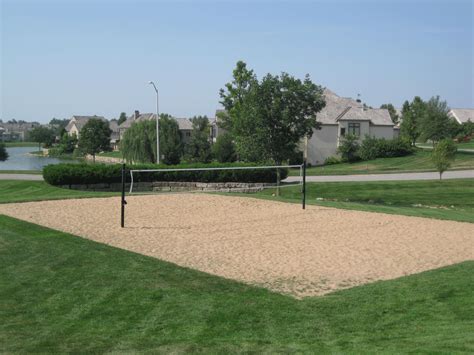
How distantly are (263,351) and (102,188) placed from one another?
2284 centimetres

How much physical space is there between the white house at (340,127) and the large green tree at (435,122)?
14.9 ft

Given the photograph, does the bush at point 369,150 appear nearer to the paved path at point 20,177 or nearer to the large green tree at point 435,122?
the large green tree at point 435,122

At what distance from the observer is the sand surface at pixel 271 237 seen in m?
10.6

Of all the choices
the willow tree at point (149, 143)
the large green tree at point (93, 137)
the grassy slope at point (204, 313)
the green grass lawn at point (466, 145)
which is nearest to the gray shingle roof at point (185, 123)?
the large green tree at point (93, 137)

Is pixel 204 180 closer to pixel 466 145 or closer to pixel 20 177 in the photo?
pixel 20 177

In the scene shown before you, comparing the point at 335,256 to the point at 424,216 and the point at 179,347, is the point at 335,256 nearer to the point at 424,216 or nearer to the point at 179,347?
the point at 179,347

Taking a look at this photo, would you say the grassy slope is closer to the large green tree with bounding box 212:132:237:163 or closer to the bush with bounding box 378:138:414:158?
the bush with bounding box 378:138:414:158

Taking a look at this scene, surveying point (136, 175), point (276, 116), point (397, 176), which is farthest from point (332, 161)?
point (136, 175)

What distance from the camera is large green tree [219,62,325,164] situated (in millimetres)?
28484

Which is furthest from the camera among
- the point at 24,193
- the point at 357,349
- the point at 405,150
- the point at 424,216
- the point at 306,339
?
the point at 405,150

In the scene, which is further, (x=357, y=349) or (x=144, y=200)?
(x=144, y=200)

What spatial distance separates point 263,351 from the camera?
640cm

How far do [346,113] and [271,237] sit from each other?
4835 centimetres

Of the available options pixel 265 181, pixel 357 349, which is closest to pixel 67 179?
pixel 265 181
